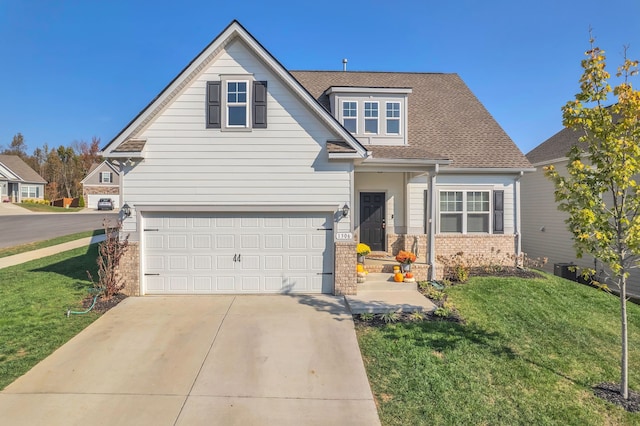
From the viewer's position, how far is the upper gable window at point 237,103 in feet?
32.0

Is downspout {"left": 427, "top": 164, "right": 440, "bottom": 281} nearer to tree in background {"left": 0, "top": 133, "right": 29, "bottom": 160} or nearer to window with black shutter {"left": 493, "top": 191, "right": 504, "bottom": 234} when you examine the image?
window with black shutter {"left": 493, "top": 191, "right": 504, "bottom": 234}

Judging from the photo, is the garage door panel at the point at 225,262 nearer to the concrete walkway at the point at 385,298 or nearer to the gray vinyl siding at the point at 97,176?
the concrete walkway at the point at 385,298

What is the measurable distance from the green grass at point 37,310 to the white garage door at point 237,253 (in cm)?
210

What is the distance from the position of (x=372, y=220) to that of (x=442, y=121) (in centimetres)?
511

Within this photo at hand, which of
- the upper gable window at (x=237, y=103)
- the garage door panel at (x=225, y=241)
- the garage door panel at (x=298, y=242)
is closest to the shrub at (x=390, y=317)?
the garage door panel at (x=298, y=242)

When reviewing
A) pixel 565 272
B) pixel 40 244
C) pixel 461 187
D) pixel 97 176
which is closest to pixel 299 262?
pixel 461 187

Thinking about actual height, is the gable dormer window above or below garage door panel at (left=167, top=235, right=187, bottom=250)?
above

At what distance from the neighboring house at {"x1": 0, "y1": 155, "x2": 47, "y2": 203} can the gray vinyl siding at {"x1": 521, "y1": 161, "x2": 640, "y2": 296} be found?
5521 cm

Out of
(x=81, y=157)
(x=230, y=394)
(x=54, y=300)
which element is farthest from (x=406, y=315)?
(x=81, y=157)

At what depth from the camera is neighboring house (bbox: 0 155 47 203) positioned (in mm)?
44469

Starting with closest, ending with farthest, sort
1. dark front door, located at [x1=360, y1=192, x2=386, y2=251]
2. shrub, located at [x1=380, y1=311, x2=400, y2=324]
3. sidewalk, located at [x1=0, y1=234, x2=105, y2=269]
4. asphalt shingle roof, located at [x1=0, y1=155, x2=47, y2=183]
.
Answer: shrub, located at [x1=380, y1=311, x2=400, y2=324] < dark front door, located at [x1=360, y1=192, x2=386, y2=251] < sidewalk, located at [x1=0, y1=234, x2=105, y2=269] < asphalt shingle roof, located at [x1=0, y1=155, x2=47, y2=183]

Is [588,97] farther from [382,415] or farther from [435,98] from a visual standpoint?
[435,98]

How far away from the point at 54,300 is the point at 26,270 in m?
4.66

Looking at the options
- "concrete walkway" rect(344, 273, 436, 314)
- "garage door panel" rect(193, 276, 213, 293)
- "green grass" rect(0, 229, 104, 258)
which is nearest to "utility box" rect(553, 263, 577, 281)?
"concrete walkway" rect(344, 273, 436, 314)
